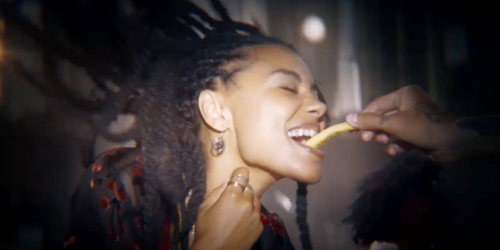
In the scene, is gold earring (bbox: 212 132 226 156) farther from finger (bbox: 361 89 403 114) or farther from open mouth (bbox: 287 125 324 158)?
finger (bbox: 361 89 403 114)

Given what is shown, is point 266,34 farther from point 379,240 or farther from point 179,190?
point 379,240

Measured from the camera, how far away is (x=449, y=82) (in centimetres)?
88

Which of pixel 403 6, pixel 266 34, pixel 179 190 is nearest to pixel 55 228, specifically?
pixel 179 190

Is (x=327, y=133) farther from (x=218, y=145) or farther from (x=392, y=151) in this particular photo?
(x=218, y=145)

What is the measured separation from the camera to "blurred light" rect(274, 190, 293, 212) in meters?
0.94

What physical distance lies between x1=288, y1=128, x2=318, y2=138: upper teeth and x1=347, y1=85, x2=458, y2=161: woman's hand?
0.09 m

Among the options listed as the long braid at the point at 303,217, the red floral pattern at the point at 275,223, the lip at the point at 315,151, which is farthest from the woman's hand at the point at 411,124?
the red floral pattern at the point at 275,223

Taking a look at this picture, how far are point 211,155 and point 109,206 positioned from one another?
0.94ft

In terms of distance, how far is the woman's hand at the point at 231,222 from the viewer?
848 mm

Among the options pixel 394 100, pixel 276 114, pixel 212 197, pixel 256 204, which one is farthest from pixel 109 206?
pixel 394 100

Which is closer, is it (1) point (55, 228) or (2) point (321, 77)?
(2) point (321, 77)

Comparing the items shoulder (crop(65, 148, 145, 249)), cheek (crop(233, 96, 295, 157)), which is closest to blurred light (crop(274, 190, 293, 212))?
cheek (crop(233, 96, 295, 157))

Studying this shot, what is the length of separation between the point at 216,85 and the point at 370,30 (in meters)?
0.42

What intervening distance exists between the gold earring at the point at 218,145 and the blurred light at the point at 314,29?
13.5 inches
